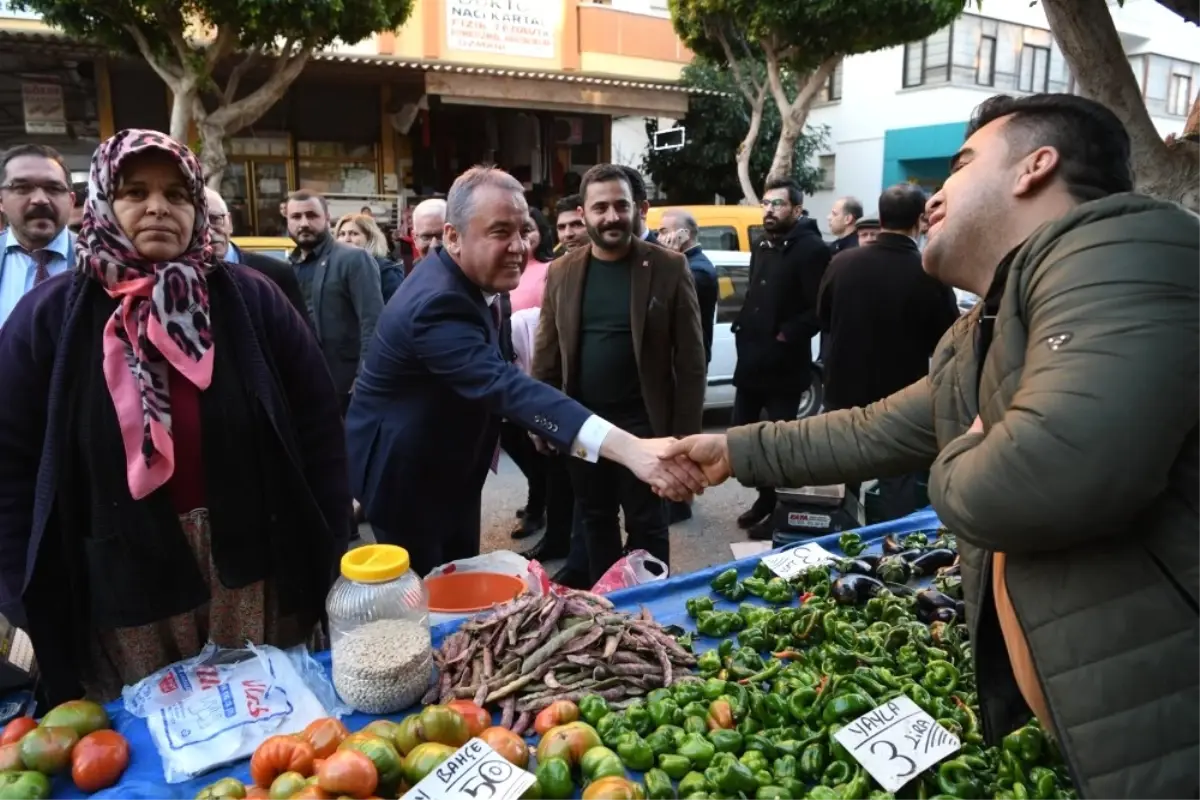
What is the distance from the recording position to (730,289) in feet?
25.6

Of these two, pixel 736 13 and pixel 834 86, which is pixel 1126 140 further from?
pixel 834 86

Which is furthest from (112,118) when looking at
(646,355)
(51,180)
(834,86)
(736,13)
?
(834,86)

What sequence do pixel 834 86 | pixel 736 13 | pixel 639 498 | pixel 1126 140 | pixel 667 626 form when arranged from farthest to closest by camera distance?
pixel 834 86 < pixel 736 13 < pixel 639 498 < pixel 667 626 < pixel 1126 140

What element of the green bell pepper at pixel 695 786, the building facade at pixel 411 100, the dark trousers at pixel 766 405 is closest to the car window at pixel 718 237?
the dark trousers at pixel 766 405

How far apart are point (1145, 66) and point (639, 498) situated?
25462 mm

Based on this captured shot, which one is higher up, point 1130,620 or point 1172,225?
point 1172,225

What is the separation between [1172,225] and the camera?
1168mm

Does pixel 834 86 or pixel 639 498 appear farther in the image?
pixel 834 86

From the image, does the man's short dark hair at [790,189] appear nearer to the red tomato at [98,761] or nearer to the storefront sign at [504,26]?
the red tomato at [98,761]

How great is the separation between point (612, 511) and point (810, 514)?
95cm

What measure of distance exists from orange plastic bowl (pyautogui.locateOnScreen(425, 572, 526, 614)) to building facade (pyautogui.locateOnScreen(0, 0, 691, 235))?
11149mm

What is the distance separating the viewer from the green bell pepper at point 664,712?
1782mm

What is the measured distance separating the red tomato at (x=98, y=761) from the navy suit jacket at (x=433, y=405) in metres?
1.15

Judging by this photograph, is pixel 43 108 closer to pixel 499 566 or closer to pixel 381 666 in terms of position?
pixel 499 566
